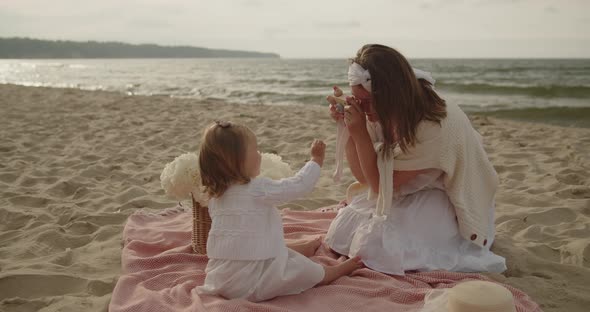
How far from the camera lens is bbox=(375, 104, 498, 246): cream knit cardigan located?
9.59 feet

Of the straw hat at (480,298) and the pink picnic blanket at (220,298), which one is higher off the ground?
the straw hat at (480,298)

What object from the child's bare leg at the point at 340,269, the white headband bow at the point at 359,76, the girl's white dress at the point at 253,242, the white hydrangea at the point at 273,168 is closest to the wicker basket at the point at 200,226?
the white hydrangea at the point at 273,168

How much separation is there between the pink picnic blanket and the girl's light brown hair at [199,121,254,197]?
24.2 inches

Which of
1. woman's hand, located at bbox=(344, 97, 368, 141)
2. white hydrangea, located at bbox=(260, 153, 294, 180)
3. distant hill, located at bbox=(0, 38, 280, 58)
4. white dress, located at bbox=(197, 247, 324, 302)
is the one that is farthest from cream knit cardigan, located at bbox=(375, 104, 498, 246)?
distant hill, located at bbox=(0, 38, 280, 58)

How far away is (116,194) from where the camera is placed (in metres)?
4.76

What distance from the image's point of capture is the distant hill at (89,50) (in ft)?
278

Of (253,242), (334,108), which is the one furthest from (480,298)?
(334,108)

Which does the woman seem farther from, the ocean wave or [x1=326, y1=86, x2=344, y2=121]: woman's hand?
the ocean wave

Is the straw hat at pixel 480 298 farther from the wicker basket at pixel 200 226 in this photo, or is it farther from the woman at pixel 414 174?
the wicker basket at pixel 200 226

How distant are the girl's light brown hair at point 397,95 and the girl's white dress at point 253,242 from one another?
0.50 metres

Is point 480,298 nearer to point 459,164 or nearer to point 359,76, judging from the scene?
point 459,164

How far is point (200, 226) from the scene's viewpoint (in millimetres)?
3371

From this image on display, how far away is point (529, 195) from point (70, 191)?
4139 mm

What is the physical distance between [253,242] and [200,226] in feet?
2.76
